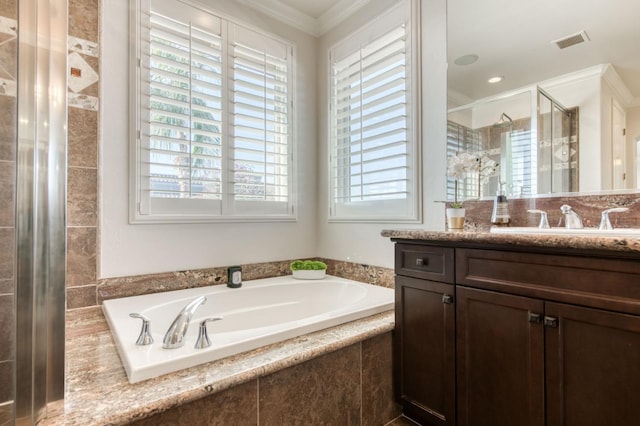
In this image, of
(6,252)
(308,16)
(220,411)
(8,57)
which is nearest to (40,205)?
(6,252)

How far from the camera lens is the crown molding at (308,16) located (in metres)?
2.61

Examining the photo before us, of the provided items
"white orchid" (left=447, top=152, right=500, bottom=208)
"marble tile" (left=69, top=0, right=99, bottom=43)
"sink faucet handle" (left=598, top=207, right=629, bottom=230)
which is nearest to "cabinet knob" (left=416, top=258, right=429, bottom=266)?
"white orchid" (left=447, top=152, right=500, bottom=208)

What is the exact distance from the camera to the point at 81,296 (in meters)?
1.91

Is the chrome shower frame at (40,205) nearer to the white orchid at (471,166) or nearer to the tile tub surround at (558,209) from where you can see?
the white orchid at (471,166)

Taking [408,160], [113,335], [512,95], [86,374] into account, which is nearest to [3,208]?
[86,374]

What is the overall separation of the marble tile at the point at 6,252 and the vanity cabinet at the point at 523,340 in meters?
1.48

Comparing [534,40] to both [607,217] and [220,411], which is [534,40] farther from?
[220,411]

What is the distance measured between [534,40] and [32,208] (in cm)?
222

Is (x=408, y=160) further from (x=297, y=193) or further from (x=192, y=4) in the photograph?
(x=192, y=4)

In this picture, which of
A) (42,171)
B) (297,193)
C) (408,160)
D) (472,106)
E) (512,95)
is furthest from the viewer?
(297,193)

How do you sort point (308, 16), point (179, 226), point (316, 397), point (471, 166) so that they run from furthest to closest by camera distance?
point (308, 16)
point (179, 226)
point (471, 166)
point (316, 397)

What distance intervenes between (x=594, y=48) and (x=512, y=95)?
1.20 feet

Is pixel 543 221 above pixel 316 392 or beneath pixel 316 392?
above

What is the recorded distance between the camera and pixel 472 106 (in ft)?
6.40
